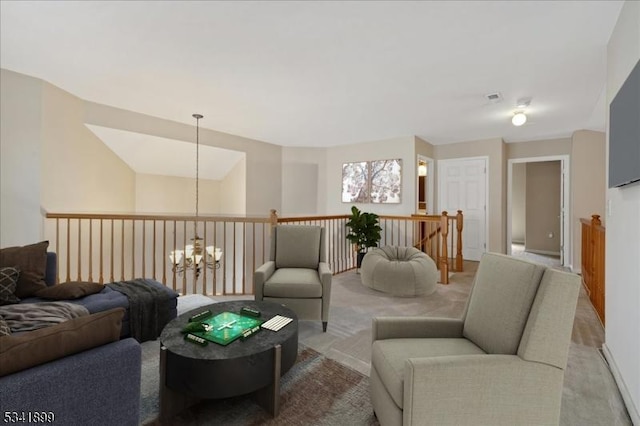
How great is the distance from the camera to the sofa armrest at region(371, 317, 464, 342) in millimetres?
1605

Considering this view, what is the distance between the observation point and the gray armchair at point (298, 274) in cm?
265

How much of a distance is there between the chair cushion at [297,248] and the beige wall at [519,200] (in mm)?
5987

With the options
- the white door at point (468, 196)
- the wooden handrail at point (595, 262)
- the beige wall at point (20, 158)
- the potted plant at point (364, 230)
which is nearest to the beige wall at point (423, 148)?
the white door at point (468, 196)

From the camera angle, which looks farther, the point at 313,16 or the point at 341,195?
the point at 341,195

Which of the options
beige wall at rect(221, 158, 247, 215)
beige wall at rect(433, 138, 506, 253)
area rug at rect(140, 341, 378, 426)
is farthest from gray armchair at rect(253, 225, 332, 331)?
beige wall at rect(433, 138, 506, 253)

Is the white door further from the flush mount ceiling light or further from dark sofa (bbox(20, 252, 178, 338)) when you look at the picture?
dark sofa (bbox(20, 252, 178, 338))

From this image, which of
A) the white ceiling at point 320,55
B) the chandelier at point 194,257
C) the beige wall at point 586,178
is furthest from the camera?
the beige wall at point 586,178

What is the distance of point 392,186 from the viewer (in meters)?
5.60

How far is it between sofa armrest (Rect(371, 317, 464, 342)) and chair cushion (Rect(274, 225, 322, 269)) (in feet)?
5.27

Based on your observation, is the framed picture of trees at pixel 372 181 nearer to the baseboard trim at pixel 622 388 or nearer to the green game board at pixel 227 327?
the baseboard trim at pixel 622 388

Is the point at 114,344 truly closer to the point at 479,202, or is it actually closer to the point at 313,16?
the point at 313,16

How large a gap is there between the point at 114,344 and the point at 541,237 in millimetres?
8209

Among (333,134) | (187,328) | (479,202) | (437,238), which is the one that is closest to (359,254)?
(437,238)

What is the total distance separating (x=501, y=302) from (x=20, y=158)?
4535 mm
